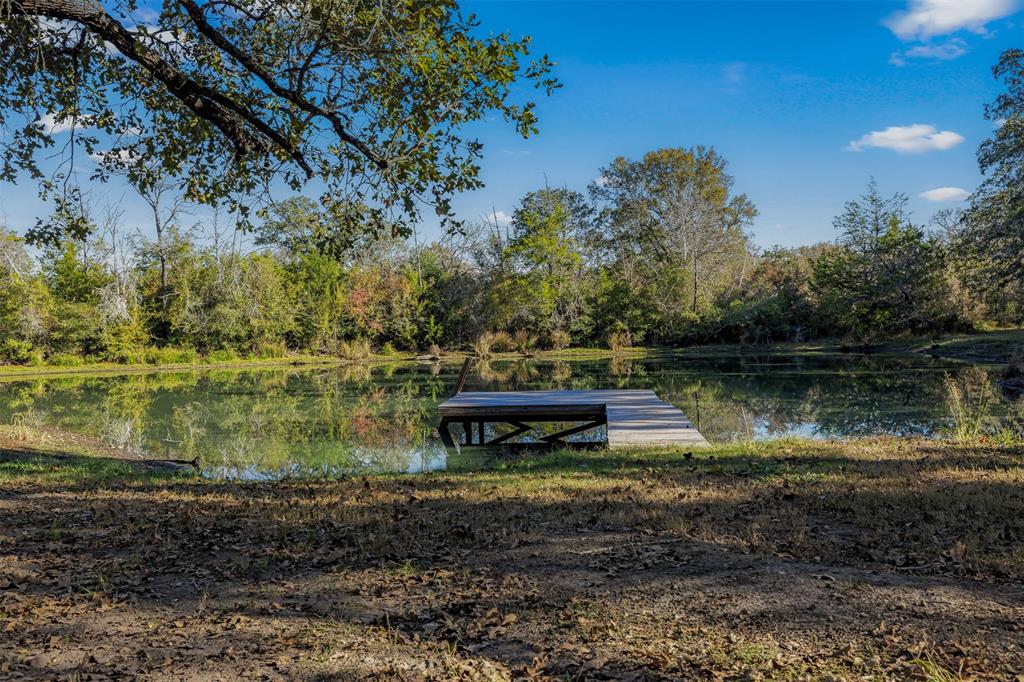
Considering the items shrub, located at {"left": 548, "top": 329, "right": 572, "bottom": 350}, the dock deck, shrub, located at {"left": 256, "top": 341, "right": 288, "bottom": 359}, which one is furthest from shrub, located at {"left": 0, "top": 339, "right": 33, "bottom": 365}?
the dock deck

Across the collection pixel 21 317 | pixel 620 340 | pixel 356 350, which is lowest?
pixel 356 350

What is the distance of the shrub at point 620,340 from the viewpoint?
37531mm

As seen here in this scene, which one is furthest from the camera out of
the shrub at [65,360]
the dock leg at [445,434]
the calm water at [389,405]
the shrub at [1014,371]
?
the shrub at [65,360]

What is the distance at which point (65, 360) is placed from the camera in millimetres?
32281

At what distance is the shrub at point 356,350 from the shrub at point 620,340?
47.0 ft

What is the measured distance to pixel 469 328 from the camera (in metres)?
40.1

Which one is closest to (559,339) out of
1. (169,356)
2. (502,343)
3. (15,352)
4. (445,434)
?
(502,343)

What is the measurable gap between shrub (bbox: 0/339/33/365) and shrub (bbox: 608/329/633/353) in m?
30.4

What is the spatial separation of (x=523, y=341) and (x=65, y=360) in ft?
78.5

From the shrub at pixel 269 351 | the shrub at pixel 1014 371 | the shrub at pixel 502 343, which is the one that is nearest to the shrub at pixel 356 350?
the shrub at pixel 269 351

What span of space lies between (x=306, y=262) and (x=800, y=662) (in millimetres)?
40264

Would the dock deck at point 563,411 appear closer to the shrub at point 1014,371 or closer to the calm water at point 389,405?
the calm water at point 389,405

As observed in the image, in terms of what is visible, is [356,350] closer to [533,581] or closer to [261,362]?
[261,362]

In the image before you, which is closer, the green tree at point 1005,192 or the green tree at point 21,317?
the green tree at point 1005,192
